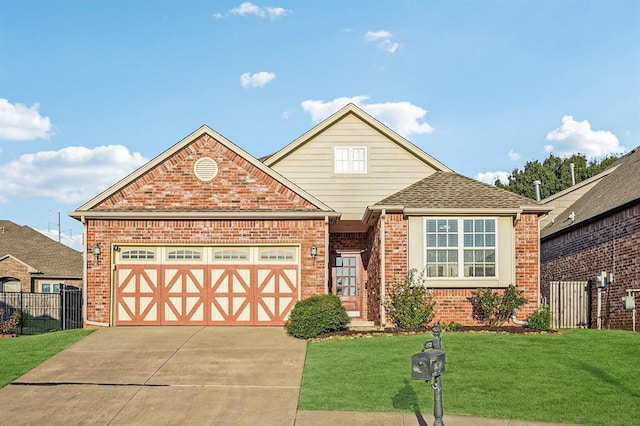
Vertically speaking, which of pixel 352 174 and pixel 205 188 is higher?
pixel 352 174

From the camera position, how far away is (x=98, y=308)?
2055cm

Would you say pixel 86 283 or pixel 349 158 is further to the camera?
pixel 349 158

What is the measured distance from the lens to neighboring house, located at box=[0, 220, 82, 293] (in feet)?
120

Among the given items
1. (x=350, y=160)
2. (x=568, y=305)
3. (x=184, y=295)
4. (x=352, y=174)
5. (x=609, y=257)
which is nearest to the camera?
(x=184, y=295)

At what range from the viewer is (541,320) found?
1891 cm

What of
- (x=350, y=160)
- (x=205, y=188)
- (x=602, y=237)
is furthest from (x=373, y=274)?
(x=602, y=237)

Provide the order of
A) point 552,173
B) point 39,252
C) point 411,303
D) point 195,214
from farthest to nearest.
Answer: point 552,173 → point 39,252 → point 195,214 → point 411,303

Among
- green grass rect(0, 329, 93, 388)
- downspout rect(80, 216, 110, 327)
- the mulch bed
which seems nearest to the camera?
green grass rect(0, 329, 93, 388)

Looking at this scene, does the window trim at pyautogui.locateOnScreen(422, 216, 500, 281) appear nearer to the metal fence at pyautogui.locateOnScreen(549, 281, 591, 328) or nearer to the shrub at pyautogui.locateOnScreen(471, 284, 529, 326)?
the shrub at pyautogui.locateOnScreen(471, 284, 529, 326)

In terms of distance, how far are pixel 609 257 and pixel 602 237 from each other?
0.96 meters

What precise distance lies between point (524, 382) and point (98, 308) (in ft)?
40.8

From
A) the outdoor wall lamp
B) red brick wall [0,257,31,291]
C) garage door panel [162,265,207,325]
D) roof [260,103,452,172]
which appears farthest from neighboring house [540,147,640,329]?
red brick wall [0,257,31,291]

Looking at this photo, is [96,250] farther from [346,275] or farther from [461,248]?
[461,248]

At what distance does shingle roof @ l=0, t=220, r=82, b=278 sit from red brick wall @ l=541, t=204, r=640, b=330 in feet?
80.3
